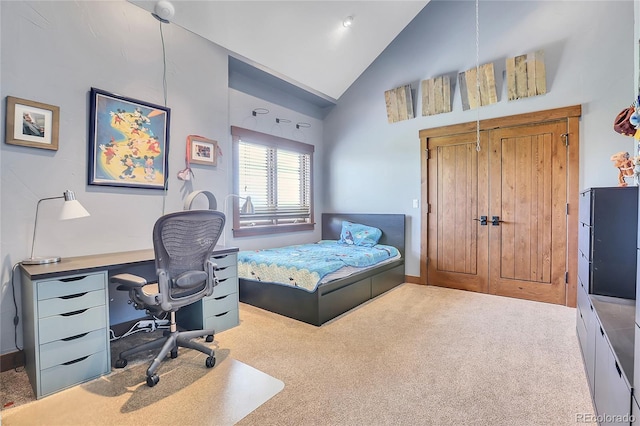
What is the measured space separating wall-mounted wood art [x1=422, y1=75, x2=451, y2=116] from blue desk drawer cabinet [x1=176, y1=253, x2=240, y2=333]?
10.6 ft

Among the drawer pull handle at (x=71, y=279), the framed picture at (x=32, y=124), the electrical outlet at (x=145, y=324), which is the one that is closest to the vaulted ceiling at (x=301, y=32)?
the framed picture at (x=32, y=124)

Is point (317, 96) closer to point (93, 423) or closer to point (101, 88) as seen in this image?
point (101, 88)

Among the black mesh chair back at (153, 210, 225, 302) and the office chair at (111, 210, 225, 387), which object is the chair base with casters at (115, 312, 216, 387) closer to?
the office chair at (111, 210, 225, 387)

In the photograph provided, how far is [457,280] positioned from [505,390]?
2.34 metres

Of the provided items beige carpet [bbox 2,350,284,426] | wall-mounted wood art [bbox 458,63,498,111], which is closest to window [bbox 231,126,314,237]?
beige carpet [bbox 2,350,284,426]

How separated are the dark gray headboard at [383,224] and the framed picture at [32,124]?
12.2ft

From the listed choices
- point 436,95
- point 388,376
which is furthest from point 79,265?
point 436,95

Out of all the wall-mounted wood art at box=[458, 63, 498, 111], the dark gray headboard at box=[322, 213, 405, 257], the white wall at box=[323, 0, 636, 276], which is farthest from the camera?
the dark gray headboard at box=[322, 213, 405, 257]

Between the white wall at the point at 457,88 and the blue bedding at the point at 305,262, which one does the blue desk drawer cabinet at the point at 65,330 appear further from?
the white wall at the point at 457,88

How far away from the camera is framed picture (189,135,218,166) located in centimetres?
Answer: 328

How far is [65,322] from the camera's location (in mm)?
1880

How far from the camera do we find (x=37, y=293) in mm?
1792

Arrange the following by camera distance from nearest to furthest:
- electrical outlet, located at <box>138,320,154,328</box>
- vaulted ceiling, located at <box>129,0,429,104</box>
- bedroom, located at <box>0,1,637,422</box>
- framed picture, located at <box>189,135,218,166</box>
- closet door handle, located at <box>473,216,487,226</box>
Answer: bedroom, located at <box>0,1,637,422</box> < electrical outlet, located at <box>138,320,154,328</box> < vaulted ceiling, located at <box>129,0,429,104</box> < framed picture, located at <box>189,135,218,166</box> < closet door handle, located at <box>473,216,487,226</box>

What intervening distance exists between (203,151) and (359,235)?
246cm
